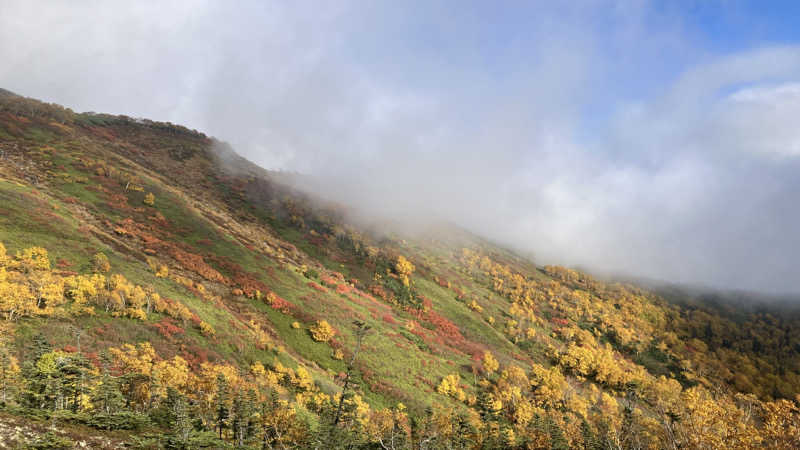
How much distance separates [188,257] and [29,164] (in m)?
45.1

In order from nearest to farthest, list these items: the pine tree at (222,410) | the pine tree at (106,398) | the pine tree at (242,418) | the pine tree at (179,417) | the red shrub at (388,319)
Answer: the pine tree at (179,417) → the pine tree at (106,398) → the pine tree at (242,418) → the pine tree at (222,410) → the red shrub at (388,319)

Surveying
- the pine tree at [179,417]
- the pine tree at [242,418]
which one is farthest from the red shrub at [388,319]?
the pine tree at [179,417]

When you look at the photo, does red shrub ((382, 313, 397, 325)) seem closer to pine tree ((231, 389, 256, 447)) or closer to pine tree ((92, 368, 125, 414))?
pine tree ((231, 389, 256, 447))

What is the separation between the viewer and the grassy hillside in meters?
25.3

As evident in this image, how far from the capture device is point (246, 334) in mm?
51875

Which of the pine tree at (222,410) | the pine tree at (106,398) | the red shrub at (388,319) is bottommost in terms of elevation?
the red shrub at (388,319)

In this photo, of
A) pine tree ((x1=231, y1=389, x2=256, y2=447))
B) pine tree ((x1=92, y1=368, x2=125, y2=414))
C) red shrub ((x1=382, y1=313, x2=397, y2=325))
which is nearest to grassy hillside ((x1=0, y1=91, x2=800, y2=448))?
pine tree ((x1=92, y1=368, x2=125, y2=414))

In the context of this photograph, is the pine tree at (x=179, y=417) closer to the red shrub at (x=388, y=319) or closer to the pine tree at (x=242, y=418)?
the pine tree at (x=242, y=418)

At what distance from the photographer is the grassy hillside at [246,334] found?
996 inches

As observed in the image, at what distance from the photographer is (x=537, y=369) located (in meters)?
87.0

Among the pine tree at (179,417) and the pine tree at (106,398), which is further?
the pine tree at (106,398)

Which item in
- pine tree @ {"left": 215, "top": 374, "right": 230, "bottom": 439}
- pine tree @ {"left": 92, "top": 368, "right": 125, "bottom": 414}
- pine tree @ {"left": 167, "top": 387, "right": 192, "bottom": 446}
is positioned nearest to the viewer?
pine tree @ {"left": 167, "top": 387, "right": 192, "bottom": 446}

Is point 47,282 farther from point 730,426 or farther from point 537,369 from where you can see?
point 537,369

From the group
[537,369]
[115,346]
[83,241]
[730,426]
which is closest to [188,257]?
[83,241]
